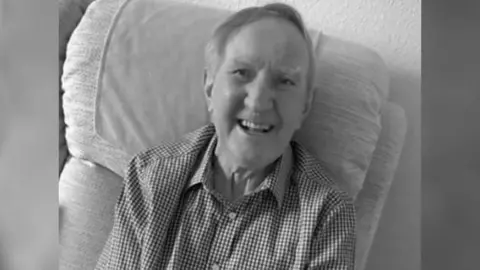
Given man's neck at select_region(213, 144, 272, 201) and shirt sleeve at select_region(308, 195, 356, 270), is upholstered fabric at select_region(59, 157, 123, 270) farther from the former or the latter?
shirt sleeve at select_region(308, 195, 356, 270)

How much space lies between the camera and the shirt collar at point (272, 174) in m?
1.20

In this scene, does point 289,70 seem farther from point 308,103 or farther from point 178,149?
point 178,149

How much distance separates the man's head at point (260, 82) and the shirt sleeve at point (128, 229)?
21 cm

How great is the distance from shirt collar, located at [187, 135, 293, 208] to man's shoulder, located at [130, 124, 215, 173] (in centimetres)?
2

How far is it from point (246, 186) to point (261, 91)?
0.69 feet

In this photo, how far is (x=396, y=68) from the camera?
1.46m

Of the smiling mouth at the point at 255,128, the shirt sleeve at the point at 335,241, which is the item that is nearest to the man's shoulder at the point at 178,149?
the smiling mouth at the point at 255,128

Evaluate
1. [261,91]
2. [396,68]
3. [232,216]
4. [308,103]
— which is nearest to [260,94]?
[261,91]

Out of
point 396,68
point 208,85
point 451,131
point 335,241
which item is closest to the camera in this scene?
point 451,131

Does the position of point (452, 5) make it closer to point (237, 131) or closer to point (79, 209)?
point (237, 131)

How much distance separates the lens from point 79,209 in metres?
1.33

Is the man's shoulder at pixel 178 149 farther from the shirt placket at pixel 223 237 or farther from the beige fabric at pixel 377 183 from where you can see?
the beige fabric at pixel 377 183

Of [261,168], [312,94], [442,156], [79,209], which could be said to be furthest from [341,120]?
[442,156]

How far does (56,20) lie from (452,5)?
9 centimetres
